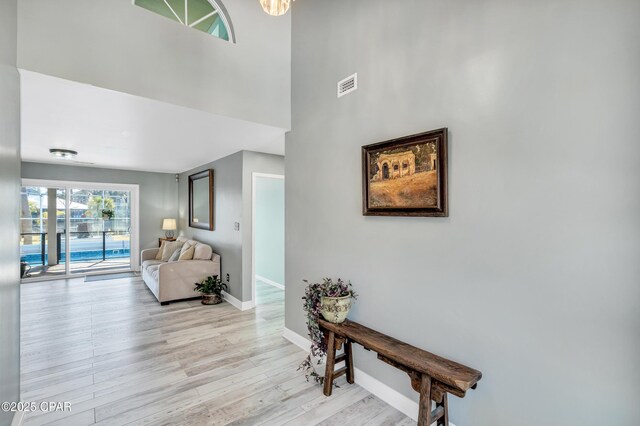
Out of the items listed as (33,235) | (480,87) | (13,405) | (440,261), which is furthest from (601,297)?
(33,235)

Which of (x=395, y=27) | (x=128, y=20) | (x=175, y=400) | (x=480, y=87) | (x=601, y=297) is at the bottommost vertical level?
(x=175, y=400)

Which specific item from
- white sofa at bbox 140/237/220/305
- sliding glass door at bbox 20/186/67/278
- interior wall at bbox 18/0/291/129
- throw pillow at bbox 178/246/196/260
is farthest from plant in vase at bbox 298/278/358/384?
sliding glass door at bbox 20/186/67/278

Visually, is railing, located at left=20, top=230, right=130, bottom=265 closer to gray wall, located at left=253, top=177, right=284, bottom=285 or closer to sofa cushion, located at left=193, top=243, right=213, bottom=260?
sofa cushion, located at left=193, top=243, right=213, bottom=260

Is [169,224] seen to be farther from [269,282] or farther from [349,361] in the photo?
[349,361]

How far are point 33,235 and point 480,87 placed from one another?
8038 millimetres

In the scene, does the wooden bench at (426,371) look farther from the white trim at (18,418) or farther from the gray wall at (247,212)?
the gray wall at (247,212)

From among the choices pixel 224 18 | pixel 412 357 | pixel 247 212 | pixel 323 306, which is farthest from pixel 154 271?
pixel 412 357

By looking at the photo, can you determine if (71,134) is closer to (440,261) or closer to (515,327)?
(440,261)

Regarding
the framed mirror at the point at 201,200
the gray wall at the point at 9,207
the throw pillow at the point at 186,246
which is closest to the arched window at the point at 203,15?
the gray wall at the point at 9,207

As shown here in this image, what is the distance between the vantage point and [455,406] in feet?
6.08

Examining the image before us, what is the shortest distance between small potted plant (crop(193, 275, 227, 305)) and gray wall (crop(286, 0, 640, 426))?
2.90 m

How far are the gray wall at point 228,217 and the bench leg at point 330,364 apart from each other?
7.83ft

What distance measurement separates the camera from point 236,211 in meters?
4.55

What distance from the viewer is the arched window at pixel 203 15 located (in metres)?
2.83
